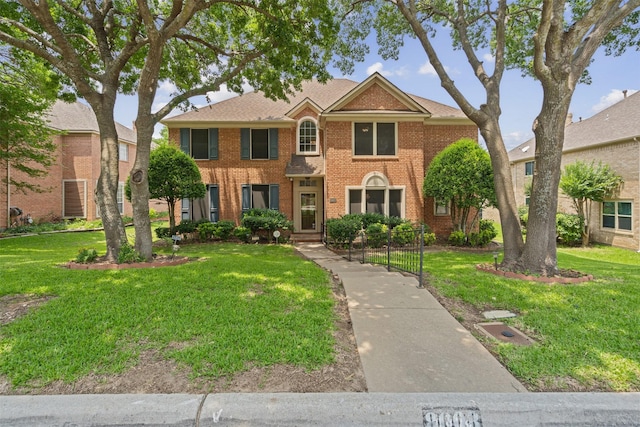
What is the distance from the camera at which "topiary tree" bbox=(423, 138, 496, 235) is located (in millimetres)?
11586

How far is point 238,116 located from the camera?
15.0 meters

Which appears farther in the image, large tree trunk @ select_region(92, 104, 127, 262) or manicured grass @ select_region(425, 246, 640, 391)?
large tree trunk @ select_region(92, 104, 127, 262)

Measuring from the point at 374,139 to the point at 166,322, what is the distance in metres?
11.2

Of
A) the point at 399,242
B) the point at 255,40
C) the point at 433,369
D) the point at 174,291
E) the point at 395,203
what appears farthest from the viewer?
the point at 395,203

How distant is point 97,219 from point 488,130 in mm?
23547

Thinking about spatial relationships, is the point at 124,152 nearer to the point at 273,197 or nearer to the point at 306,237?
the point at 273,197

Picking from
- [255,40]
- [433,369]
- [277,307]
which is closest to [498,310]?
[433,369]

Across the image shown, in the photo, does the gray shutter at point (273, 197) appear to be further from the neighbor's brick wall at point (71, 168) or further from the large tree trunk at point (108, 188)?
the neighbor's brick wall at point (71, 168)

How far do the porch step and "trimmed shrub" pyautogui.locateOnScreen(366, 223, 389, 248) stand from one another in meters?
3.31

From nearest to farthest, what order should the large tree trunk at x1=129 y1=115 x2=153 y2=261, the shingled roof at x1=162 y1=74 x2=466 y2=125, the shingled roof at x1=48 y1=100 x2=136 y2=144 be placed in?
the large tree trunk at x1=129 y1=115 x2=153 y2=261, the shingled roof at x1=162 y1=74 x2=466 y2=125, the shingled roof at x1=48 y1=100 x2=136 y2=144

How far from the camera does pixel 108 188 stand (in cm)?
789

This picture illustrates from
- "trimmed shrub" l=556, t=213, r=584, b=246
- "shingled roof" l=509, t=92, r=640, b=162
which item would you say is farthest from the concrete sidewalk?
"shingled roof" l=509, t=92, r=640, b=162

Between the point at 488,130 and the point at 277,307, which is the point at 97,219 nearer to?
the point at 277,307

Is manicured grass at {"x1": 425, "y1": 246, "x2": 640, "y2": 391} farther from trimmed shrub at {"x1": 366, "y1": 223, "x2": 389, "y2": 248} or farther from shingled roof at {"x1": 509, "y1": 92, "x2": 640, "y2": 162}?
shingled roof at {"x1": 509, "y1": 92, "x2": 640, "y2": 162}
